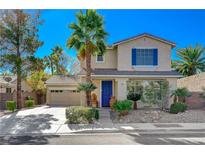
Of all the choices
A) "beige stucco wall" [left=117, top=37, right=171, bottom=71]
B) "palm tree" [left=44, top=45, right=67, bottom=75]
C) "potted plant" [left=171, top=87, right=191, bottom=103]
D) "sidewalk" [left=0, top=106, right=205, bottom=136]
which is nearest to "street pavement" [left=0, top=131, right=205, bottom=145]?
"sidewalk" [left=0, top=106, right=205, bottom=136]

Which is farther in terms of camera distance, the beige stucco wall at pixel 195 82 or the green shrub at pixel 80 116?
the beige stucco wall at pixel 195 82

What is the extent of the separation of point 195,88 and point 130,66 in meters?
7.83

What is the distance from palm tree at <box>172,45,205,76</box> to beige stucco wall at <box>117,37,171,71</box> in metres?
15.7

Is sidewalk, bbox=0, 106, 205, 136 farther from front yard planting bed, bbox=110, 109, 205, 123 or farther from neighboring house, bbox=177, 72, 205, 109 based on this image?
neighboring house, bbox=177, 72, 205, 109

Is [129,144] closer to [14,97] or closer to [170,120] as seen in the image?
[170,120]

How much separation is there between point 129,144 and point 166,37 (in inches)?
487

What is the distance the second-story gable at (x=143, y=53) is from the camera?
18141 millimetres

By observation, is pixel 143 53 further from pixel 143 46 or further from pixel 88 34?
pixel 88 34

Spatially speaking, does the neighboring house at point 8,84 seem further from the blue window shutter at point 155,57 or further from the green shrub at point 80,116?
the blue window shutter at point 155,57

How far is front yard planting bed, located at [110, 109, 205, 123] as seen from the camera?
12953mm

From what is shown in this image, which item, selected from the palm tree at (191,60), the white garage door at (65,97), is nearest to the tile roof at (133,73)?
the white garage door at (65,97)

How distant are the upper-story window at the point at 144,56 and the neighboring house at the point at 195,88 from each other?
3.82 meters
